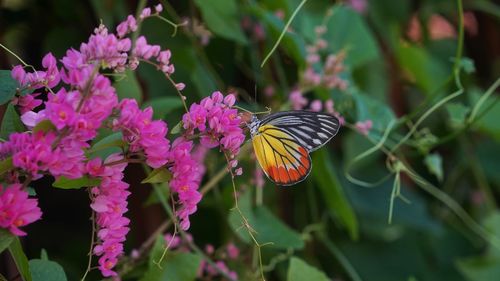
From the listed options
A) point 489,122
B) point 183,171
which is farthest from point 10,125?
point 489,122

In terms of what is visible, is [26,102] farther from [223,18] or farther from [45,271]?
[223,18]

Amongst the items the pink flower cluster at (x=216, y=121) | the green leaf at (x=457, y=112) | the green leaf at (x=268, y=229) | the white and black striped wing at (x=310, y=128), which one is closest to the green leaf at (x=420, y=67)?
the green leaf at (x=457, y=112)

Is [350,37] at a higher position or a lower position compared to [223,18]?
lower

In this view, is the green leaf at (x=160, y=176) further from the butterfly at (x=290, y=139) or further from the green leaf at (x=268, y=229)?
the green leaf at (x=268, y=229)

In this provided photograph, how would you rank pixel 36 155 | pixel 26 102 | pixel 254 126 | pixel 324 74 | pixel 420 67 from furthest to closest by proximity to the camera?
pixel 420 67 → pixel 324 74 → pixel 254 126 → pixel 26 102 → pixel 36 155

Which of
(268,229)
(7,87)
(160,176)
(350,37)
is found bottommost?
(268,229)

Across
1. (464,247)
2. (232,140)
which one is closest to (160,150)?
(232,140)

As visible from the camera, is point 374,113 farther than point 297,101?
Yes

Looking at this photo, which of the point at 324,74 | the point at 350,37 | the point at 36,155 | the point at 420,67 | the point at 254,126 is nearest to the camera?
the point at 36,155
